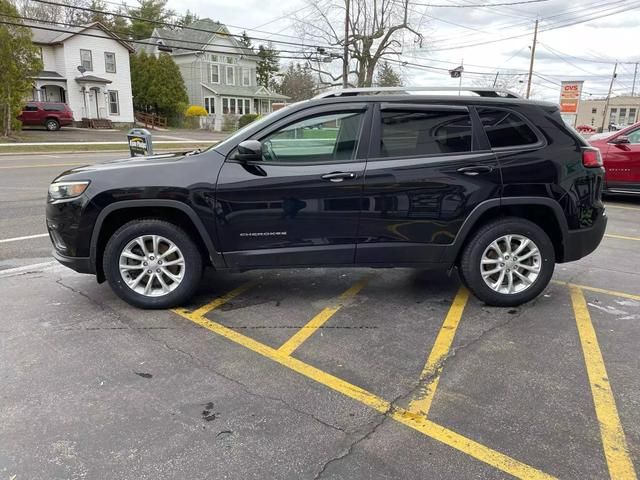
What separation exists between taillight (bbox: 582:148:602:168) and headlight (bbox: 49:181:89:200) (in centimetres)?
417

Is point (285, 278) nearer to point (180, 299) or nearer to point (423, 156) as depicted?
point (180, 299)

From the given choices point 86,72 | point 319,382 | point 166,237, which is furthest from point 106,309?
point 86,72

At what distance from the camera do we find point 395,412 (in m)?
2.85

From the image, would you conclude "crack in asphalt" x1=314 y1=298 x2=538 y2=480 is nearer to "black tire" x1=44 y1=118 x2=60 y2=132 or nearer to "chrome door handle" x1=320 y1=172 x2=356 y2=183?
"chrome door handle" x1=320 y1=172 x2=356 y2=183

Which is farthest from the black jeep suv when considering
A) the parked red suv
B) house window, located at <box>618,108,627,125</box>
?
house window, located at <box>618,108,627,125</box>

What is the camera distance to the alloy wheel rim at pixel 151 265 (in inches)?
162

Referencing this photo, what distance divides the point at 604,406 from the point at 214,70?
160 feet

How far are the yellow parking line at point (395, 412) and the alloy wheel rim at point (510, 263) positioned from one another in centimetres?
183

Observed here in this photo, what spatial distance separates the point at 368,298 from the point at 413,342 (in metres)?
0.95

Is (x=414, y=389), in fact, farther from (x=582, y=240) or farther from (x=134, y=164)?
(x=134, y=164)

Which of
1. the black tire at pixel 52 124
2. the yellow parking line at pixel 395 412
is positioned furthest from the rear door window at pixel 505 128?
the black tire at pixel 52 124

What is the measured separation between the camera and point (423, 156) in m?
4.11

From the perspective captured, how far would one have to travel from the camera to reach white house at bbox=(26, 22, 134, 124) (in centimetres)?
3528

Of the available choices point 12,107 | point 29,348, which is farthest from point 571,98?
point 29,348
